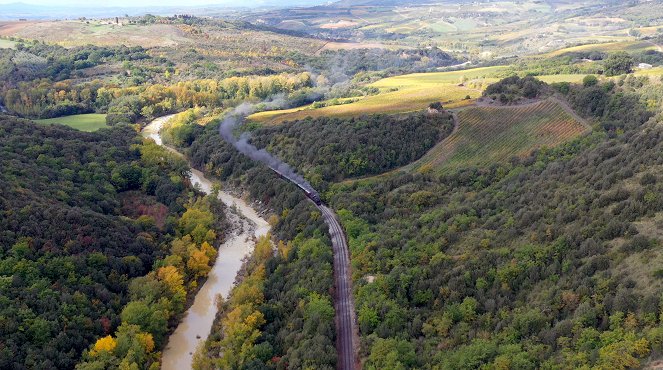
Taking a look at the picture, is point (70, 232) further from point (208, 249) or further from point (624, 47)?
point (624, 47)

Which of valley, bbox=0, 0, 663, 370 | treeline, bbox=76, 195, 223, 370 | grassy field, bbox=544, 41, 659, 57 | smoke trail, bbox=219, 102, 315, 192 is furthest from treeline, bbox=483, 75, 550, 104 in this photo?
grassy field, bbox=544, 41, 659, 57

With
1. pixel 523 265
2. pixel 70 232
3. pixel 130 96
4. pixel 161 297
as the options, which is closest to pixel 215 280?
pixel 161 297

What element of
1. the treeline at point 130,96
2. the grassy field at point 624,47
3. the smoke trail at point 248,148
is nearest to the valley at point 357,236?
the smoke trail at point 248,148

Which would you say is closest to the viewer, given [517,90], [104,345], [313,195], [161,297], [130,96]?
[104,345]

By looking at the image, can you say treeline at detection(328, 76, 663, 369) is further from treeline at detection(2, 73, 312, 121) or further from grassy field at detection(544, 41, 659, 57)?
grassy field at detection(544, 41, 659, 57)

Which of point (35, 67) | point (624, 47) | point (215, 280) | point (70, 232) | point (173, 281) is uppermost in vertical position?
point (624, 47)

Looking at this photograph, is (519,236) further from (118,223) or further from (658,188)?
(118,223)

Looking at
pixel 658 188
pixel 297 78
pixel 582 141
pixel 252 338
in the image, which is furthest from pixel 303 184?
pixel 297 78
